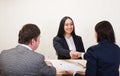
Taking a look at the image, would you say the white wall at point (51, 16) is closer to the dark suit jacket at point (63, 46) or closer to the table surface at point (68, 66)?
the dark suit jacket at point (63, 46)

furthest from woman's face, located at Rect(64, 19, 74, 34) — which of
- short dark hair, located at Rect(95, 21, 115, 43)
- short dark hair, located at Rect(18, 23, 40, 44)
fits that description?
short dark hair, located at Rect(18, 23, 40, 44)

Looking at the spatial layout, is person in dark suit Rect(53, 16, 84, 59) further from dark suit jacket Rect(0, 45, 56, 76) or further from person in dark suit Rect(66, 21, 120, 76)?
dark suit jacket Rect(0, 45, 56, 76)

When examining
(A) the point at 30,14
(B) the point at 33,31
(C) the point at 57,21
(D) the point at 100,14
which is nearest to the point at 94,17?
(D) the point at 100,14

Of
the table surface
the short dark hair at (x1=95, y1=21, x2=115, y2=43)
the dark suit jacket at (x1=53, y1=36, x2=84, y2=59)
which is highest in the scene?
the short dark hair at (x1=95, y1=21, x2=115, y2=43)

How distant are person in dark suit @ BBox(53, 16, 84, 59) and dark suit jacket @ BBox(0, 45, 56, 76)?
1347 mm

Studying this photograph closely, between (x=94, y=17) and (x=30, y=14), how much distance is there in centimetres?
116

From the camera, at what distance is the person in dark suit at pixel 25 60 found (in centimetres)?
176

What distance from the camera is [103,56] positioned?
1.99 metres

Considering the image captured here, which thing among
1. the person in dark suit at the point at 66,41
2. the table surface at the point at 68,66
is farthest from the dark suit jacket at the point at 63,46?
the table surface at the point at 68,66

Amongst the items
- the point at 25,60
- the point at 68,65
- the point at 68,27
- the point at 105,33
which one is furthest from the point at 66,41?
the point at 25,60

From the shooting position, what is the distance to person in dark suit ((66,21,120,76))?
78.4 inches

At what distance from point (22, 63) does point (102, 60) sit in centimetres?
72

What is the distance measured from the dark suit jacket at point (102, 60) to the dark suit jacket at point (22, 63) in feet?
1.44

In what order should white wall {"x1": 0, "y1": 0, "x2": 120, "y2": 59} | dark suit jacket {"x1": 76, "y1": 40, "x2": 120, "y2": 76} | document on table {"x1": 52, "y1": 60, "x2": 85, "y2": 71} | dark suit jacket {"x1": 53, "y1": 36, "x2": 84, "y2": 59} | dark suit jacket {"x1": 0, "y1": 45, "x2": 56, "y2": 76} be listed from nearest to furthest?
dark suit jacket {"x1": 0, "y1": 45, "x2": 56, "y2": 76}, dark suit jacket {"x1": 76, "y1": 40, "x2": 120, "y2": 76}, document on table {"x1": 52, "y1": 60, "x2": 85, "y2": 71}, dark suit jacket {"x1": 53, "y1": 36, "x2": 84, "y2": 59}, white wall {"x1": 0, "y1": 0, "x2": 120, "y2": 59}
